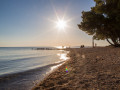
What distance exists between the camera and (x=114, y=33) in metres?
20.7

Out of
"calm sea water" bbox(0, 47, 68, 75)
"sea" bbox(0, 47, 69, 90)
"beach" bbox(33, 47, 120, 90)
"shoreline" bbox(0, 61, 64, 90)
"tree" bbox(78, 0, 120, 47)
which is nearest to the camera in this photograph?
"beach" bbox(33, 47, 120, 90)

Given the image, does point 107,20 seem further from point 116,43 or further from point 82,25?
point 116,43

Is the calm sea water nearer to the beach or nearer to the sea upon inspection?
the sea

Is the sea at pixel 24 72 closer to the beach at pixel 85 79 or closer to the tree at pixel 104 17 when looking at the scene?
the beach at pixel 85 79

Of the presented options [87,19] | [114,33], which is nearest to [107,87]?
[87,19]

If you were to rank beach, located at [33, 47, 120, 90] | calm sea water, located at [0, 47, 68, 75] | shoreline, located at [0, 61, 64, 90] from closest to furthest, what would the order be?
beach, located at [33, 47, 120, 90] → shoreline, located at [0, 61, 64, 90] → calm sea water, located at [0, 47, 68, 75]

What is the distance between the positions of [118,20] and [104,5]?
3.69 m

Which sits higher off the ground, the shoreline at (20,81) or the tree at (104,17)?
the tree at (104,17)

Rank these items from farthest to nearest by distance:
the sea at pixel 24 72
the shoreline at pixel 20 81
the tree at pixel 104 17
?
1. the tree at pixel 104 17
2. the sea at pixel 24 72
3. the shoreline at pixel 20 81

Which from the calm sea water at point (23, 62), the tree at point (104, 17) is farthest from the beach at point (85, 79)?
the tree at point (104, 17)

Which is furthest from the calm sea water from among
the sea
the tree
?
the tree

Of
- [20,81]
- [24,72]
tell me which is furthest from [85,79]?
[24,72]

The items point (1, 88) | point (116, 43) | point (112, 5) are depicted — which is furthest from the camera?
point (116, 43)

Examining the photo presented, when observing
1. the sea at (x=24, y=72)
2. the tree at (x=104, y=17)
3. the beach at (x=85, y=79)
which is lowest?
the sea at (x=24, y=72)
